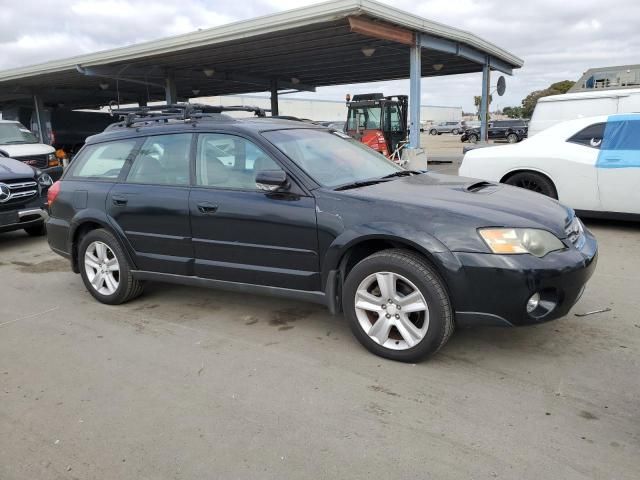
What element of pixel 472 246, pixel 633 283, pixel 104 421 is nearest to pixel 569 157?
pixel 633 283

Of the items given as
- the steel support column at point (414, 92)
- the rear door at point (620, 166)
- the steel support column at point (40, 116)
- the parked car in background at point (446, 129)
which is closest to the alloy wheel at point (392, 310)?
the rear door at point (620, 166)

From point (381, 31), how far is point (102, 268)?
30.8 feet

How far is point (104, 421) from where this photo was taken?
2871 millimetres

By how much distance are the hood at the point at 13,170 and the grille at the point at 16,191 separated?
3.3 inches

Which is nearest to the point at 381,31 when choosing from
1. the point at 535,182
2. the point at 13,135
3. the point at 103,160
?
the point at 535,182

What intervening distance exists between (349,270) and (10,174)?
5923mm

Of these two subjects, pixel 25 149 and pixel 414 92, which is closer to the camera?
pixel 25 149

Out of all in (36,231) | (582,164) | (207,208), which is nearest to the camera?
(207,208)

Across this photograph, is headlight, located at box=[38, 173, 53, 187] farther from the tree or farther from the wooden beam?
the tree

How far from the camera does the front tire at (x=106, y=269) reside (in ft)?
15.2

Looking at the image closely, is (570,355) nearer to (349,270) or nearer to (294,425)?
(349,270)

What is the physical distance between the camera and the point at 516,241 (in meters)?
3.10

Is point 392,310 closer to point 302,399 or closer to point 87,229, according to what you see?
point 302,399

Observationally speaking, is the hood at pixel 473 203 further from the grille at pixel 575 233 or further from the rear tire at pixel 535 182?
the rear tire at pixel 535 182
